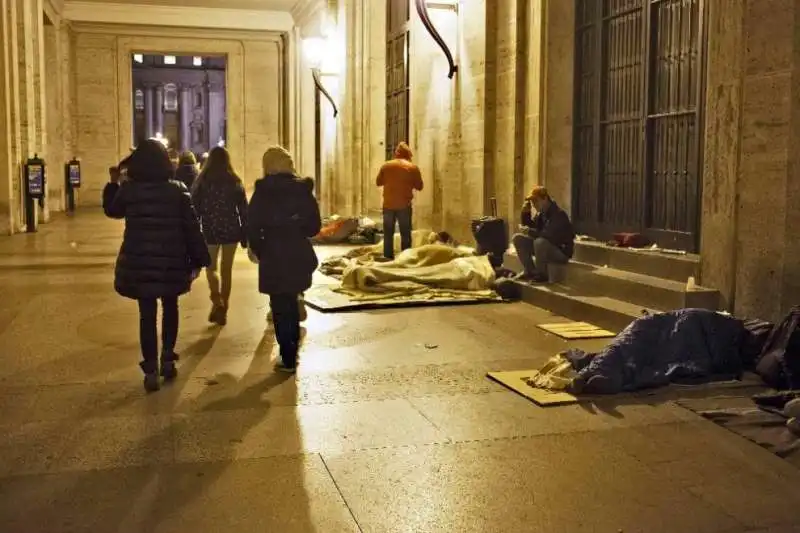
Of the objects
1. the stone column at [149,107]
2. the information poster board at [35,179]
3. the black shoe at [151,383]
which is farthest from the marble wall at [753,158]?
the stone column at [149,107]

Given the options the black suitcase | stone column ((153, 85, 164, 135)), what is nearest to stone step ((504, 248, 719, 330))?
the black suitcase

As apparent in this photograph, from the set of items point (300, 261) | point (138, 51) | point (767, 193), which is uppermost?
point (138, 51)

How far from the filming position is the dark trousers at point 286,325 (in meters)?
6.25

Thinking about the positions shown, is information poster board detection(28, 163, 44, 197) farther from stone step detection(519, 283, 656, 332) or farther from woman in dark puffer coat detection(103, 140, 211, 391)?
woman in dark puffer coat detection(103, 140, 211, 391)

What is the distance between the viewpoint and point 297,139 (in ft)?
88.7

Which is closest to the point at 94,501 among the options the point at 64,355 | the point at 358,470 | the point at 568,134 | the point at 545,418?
the point at 358,470

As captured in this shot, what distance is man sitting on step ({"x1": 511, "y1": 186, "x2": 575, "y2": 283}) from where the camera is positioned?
9094mm

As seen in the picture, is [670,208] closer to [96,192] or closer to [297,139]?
[297,139]

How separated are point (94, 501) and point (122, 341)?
362cm

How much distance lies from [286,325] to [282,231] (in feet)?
2.15

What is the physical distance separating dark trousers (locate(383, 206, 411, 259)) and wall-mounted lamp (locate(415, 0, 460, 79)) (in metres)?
2.10

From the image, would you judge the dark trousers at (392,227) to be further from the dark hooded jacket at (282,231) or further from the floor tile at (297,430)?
the floor tile at (297,430)

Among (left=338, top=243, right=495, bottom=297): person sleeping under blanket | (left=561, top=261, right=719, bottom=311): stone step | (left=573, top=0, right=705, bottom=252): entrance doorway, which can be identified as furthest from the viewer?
(left=338, top=243, right=495, bottom=297): person sleeping under blanket

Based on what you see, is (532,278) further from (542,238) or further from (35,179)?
(35,179)
